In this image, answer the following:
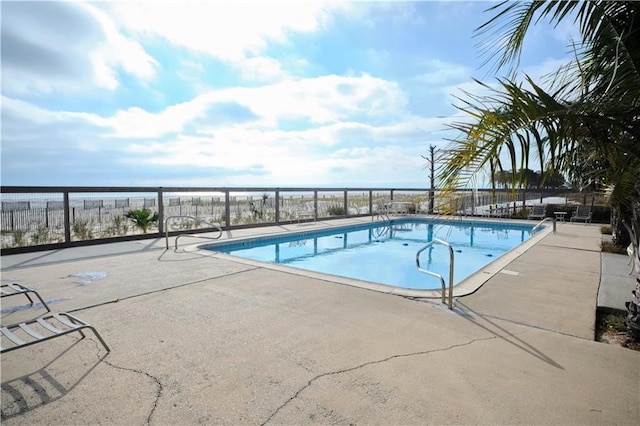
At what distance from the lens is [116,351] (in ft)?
8.05

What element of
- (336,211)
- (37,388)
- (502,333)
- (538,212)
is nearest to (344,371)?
(502,333)

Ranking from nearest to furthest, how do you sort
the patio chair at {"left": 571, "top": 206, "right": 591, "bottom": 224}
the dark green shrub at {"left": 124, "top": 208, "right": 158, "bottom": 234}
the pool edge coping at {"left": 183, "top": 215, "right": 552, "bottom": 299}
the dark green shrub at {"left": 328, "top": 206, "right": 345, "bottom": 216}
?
the pool edge coping at {"left": 183, "top": 215, "right": 552, "bottom": 299}, the dark green shrub at {"left": 124, "top": 208, "right": 158, "bottom": 234}, the patio chair at {"left": 571, "top": 206, "right": 591, "bottom": 224}, the dark green shrub at {"left": 328, "top": 206, "right": 345, "bottom": 216}

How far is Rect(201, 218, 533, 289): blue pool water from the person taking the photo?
666cm

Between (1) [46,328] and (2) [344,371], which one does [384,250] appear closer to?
(2) [344,371]

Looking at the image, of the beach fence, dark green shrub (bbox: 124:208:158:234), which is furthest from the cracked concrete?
dark green shrub (bbox: 124:208:158:234)

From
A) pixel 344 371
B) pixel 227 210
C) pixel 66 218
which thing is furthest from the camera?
pixel 227 210

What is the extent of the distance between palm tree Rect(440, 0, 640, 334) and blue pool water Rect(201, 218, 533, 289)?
3129 millimetres

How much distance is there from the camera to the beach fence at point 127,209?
658 centimetres

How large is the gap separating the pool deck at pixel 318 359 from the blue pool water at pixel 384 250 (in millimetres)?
1970

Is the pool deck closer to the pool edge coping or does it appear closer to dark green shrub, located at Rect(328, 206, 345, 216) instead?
the pool edge coping

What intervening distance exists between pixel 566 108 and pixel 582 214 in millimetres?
13047

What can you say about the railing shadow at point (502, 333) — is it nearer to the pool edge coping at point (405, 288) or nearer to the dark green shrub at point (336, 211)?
the pool edge coping at point (405, 288)

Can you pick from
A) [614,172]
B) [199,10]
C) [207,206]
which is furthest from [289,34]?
[614,172]

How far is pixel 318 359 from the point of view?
2.33m
